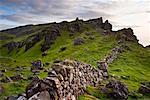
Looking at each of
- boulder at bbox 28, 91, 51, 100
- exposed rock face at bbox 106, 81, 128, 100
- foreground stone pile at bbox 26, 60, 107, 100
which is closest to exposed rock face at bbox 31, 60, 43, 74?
exposed rock face at bbox 106, 81, 128, 100

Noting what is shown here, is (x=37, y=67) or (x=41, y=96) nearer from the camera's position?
Answer: (x=41, y=96)

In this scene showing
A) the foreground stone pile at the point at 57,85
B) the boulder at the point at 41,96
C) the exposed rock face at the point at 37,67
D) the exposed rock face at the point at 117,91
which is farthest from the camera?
the exposed rock face at the point at 37,67

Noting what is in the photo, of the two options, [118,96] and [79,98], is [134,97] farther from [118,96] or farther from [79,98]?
[79,98]

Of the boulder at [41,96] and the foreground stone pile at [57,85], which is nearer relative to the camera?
the boulder at [41,96]

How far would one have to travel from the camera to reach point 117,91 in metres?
93.1

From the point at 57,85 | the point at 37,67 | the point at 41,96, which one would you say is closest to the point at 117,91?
the point at 57,85

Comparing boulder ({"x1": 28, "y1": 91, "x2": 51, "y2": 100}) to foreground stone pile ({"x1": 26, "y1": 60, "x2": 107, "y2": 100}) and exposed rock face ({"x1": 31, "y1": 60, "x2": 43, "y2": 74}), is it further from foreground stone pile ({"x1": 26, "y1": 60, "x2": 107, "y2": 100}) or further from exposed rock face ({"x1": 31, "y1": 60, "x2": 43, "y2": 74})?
exposed rock face ({"x1": 31, "y1": 60, "x2": 43, "y2": 74})

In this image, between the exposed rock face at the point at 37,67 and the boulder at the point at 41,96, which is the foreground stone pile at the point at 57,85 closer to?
the boulder at the point at 41,96

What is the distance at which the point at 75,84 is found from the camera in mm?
62906

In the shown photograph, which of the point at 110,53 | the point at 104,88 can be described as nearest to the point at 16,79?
the point at 104,88

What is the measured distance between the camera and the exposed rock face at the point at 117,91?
302 ft

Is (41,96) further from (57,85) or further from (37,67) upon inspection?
(37,67)

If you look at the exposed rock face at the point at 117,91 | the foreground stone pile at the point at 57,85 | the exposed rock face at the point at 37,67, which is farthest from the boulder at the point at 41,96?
the exposed rock face at the point at 37,67

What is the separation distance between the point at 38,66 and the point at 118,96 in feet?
242
